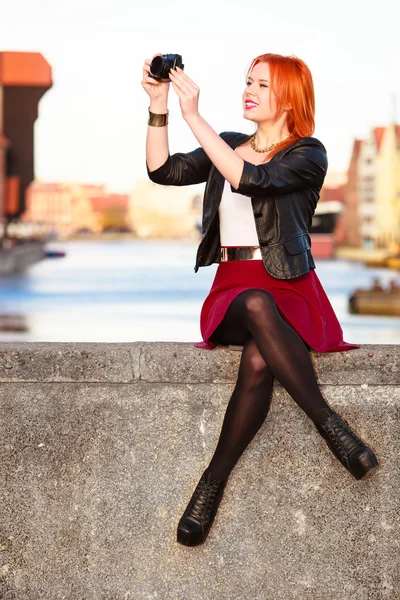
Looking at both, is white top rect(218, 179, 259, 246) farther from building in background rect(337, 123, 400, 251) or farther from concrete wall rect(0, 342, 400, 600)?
building in background rect(337, 123, 400, 251)

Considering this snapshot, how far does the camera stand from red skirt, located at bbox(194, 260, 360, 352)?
9.02 feet

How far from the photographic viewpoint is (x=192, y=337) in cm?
2038

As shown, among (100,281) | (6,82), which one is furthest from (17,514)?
(6,82)

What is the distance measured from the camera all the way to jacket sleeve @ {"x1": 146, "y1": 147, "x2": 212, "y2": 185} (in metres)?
0.27

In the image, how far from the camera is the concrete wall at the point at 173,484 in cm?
285

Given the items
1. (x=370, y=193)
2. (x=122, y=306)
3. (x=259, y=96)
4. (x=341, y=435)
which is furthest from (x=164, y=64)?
(x=370, y=193)

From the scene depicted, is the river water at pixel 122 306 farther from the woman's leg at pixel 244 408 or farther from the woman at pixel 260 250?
the woman's leg at pixel 244 408

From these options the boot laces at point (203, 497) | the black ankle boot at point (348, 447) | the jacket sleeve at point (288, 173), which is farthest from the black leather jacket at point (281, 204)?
the boot laces at point (203, 497)

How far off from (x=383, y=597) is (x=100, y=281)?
47.0 m

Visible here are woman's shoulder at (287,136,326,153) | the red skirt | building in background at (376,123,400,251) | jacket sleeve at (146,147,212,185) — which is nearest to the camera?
the red skirt

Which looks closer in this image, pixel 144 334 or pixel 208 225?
pixel 208 225

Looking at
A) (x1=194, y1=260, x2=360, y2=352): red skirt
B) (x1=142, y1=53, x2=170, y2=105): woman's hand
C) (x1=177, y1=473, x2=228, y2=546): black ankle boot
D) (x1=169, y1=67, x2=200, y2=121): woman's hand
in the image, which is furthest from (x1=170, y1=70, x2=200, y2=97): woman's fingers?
(x1=177, y1=473, x2=228, y2=546): black ankle boot

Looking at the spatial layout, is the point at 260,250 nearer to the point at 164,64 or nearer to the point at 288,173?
the point at 288,173

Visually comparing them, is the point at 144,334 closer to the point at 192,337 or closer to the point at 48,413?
the point at 192,337
